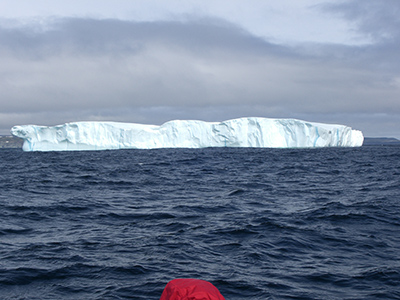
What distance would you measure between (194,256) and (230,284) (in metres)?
0.94

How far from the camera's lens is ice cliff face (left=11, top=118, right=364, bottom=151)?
42.0m

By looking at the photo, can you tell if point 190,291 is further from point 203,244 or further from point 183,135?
point 183,135

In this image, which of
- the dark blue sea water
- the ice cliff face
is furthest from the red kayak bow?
the ice cliff face

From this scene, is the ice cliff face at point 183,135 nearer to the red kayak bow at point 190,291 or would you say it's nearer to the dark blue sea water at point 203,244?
the dark blue sea water at point 203,244

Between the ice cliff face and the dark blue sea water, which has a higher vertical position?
the ice cliff face

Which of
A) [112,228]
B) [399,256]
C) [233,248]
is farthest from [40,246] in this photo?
[399,256]

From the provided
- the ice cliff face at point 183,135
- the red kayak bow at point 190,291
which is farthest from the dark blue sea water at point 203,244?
the ice cliff face at point 183,135

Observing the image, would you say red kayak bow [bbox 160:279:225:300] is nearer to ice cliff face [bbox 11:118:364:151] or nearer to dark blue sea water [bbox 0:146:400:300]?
dark blue sea water [bbox 0:146:400:300]

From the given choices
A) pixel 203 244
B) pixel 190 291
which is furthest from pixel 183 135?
pixel 190 291

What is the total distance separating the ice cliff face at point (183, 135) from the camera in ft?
138

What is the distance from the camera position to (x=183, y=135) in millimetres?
48375

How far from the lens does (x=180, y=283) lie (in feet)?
7.40

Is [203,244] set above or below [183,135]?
below

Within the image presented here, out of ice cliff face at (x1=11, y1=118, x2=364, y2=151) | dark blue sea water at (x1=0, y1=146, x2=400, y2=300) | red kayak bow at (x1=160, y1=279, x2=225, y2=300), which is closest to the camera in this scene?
red kayak bow at (x1=160, y1=279, x2=225, y2=300)
